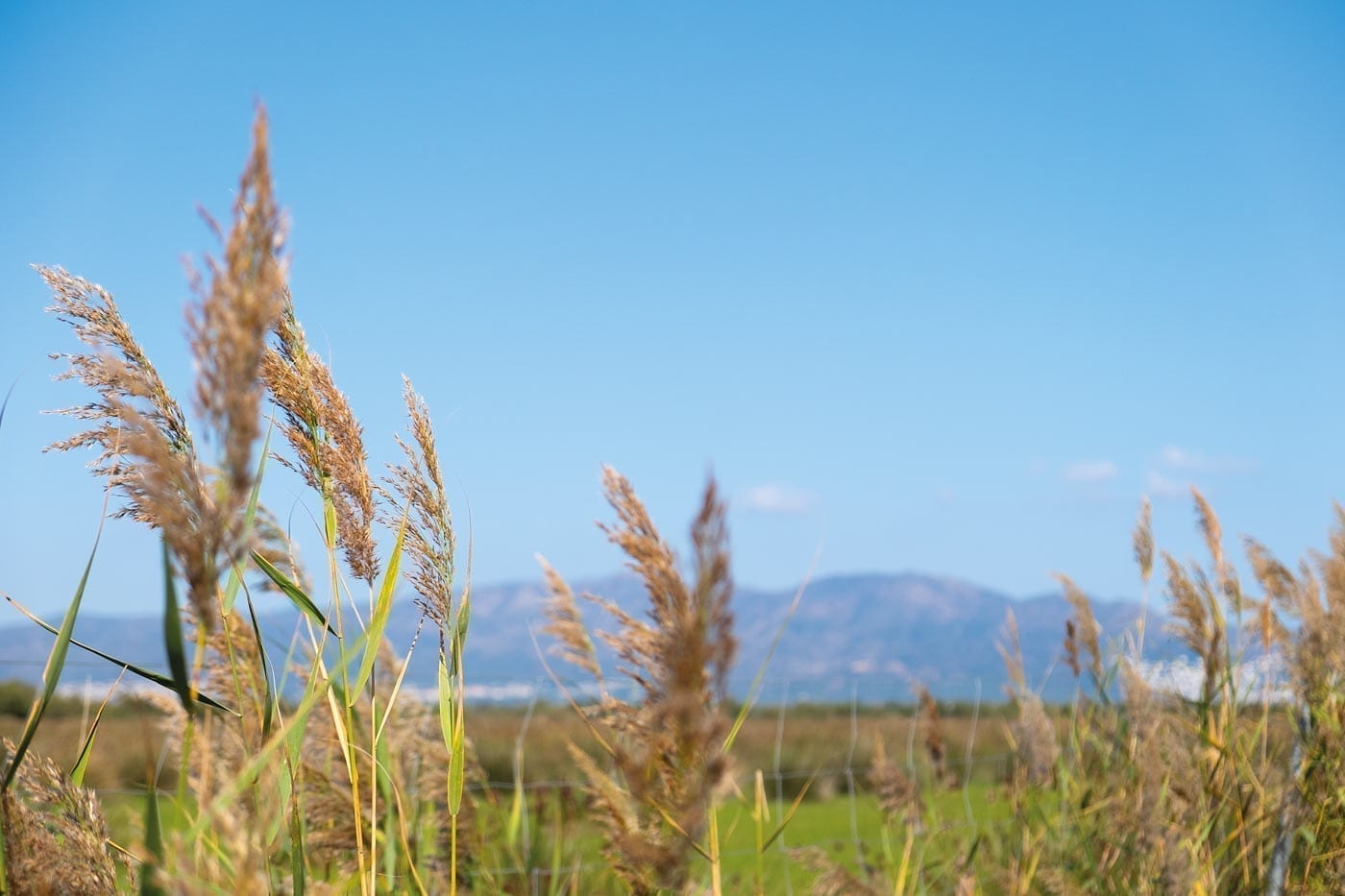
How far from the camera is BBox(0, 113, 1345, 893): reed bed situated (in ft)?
2.58

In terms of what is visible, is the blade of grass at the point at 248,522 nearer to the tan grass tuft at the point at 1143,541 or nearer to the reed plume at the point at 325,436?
the reed plume at the point at 325,436

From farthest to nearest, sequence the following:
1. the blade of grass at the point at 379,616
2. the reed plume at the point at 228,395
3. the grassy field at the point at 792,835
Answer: the grassy field at the point at 792,835, the blade of grass at the point at 379,616, the reed plume at the point at 228,395

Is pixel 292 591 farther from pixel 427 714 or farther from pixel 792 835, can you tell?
pixel 792 835

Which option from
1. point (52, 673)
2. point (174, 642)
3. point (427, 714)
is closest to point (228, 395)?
point (174, 642)

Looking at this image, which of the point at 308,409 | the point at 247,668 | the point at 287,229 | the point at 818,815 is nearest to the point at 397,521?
the point at 308,409

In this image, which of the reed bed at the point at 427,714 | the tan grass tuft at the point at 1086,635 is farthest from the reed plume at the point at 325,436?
the tan grass tuft at the point at 1086,635

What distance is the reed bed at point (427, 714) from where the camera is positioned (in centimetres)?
79

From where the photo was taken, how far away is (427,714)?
2.41 metres

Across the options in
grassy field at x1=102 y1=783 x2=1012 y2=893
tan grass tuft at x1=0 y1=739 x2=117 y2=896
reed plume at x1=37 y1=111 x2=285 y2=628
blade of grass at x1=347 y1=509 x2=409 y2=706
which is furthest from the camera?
grassy field at x1=102 y1=783 x2=1012 y2=893

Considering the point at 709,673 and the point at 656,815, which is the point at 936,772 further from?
the point at 709,673

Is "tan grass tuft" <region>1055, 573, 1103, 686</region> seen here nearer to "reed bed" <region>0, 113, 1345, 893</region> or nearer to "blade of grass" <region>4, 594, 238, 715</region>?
"reed bed" <region>0, 113, 1345, 893</region>

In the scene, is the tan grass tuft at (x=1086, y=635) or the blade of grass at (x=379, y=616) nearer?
the blade of grass at (x=379, y=616)

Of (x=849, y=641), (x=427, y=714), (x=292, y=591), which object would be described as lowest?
(x=849, y=641)

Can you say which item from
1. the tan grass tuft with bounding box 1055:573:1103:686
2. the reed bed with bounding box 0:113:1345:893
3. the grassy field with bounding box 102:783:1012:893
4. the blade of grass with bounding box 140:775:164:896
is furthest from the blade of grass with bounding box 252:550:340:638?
the tan grass tuft with bounding box 1055:573:1103:686
